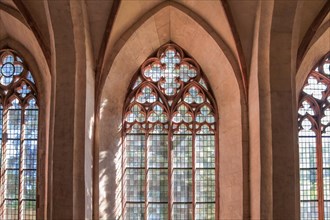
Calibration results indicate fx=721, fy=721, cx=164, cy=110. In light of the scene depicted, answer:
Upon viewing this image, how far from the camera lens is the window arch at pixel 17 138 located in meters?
17.6

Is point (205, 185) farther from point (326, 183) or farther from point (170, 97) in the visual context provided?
point (326, 183)

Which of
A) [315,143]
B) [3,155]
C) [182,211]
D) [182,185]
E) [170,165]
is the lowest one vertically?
[182,211]

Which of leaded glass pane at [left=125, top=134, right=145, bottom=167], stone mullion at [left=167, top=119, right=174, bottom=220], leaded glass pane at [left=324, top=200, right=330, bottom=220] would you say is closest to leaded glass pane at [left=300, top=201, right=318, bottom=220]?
leaded glass pane at [left=324, top=200, right=330, bottom=220]

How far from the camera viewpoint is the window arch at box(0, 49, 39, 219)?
17625mm

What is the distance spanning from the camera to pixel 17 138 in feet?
58.9

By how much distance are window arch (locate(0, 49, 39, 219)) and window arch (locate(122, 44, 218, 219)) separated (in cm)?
229

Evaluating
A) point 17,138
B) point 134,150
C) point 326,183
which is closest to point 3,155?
point 17,138

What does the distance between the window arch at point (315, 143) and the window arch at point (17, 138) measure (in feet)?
21.9

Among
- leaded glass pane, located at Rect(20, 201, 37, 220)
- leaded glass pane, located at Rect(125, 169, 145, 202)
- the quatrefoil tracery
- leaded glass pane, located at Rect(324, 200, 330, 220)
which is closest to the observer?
leaded glass pane, located at Rect(20, 201, 37, 220)

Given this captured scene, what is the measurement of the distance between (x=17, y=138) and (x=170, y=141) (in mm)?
3813

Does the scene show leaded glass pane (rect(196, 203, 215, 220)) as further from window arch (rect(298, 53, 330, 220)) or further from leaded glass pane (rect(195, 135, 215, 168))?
window arch (rect(298, 53, 330, 220))

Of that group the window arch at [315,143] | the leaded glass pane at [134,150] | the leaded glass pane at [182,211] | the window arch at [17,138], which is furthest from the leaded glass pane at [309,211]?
the window arch at [17,138]

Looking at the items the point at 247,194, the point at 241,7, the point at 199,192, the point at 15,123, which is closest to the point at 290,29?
the point at 241,7

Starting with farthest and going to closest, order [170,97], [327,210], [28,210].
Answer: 1. [170,97]
2. [327,210]
3. [28,210]
